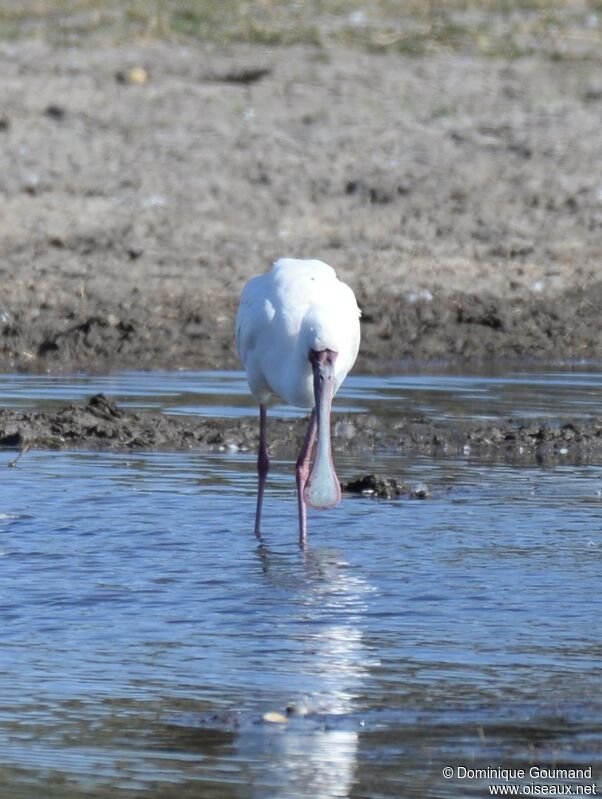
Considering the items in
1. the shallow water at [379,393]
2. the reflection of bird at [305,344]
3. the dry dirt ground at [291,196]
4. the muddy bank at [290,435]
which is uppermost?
the dry dirt ground at [291,196]

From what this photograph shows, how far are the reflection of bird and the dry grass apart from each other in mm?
11183

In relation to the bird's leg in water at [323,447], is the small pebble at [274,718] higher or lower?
lower

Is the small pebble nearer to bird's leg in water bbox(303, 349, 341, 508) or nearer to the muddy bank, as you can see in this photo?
bird's leg in water bbox(303, 349, 341, 508)

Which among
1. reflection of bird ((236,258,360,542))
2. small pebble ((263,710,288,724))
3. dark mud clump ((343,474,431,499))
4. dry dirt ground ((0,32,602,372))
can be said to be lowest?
small pebble ((263,710,288,724))

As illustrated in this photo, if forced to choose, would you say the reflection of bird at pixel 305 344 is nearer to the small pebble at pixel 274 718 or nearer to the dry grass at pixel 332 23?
the small pebble at pixel 274 718

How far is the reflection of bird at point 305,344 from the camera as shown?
8.30 meters

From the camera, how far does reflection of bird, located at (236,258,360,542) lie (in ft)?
27.2

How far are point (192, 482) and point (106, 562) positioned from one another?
1.83m

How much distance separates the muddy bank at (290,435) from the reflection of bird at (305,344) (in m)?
1.57

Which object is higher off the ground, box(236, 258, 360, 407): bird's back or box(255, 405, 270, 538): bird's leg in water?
box(236, 258, 360, 407): bird's back

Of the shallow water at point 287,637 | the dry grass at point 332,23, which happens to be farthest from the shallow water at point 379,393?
the dry grass at point 332,23

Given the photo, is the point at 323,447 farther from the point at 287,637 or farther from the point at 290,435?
the point at 290,435

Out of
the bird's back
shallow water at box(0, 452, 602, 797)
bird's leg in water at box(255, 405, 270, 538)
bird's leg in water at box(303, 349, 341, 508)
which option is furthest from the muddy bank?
bird's leg in water at box(303, 349, 341, 508)

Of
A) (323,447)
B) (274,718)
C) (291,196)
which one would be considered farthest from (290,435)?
(291,196)
